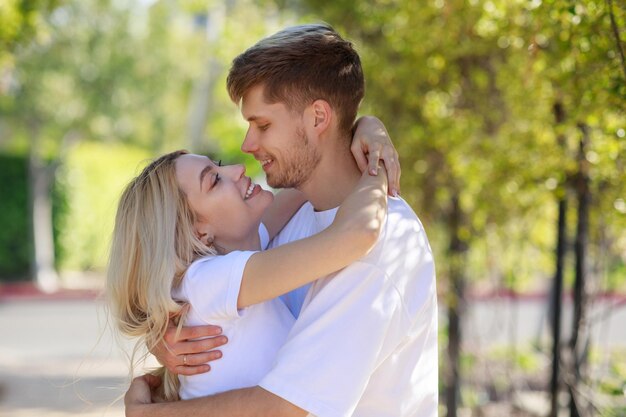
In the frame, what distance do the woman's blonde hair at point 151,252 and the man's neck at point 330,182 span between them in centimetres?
39

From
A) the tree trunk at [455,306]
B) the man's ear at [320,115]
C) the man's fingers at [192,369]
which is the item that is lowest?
the tree trunk at [455,306]

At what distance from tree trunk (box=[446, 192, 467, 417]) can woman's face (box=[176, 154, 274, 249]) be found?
4.69 m

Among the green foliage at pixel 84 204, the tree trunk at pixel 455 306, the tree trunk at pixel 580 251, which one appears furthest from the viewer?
the green foliage at pixel 84 204

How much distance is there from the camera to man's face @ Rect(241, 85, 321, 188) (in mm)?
2859

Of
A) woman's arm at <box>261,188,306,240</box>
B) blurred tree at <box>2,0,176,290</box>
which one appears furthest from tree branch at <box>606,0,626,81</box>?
blurred tree at <box>2,0,176,290</box>

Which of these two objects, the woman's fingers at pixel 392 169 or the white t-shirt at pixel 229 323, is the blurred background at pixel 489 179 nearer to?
the white t-shirt at pixel 229 323

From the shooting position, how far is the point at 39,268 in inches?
784

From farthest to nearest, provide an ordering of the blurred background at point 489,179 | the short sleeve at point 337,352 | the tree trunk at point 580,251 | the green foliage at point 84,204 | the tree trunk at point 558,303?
the green foliage at point 84,204
the tree trunk at point 558,303
the tree trunk at point 580,251
the blurred background at point 489,179
the short sleeve at point 337,352

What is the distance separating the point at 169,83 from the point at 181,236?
2299 cm

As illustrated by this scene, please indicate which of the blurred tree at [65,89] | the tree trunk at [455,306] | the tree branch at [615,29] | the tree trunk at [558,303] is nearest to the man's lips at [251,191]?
the tree branch at [615,29]

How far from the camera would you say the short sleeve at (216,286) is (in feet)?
8.32

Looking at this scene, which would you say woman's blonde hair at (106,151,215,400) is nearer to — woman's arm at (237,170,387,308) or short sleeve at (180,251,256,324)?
short sleeve at (180,251,256,324)

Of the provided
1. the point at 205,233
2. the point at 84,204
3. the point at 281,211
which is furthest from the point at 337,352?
the point at 84,204

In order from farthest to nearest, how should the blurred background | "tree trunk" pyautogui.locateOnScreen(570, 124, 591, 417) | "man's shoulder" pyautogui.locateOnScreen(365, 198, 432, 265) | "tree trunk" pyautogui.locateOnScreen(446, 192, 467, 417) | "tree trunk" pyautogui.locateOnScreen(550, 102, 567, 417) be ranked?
1. "tree trunk" pyautogui.locateOnScreen(446, 192, 467, 417)
2. "tree trunk" pyautogui.locateOnScreen(550, 102, 567, 417)
3. "tree trunk" pyautogui.locateOnScreen(570, 124, 591, 417)
4. the blurred background
5. "man's shoulder" pyautogui.locateOnScreen(365, 198, 432, 265)
